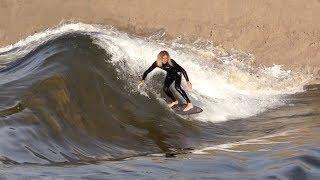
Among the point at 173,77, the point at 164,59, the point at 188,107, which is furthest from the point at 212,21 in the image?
the point at 188,107

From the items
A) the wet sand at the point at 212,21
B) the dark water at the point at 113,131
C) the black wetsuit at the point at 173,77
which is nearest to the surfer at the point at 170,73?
the black wetsuit at the point at 173,77

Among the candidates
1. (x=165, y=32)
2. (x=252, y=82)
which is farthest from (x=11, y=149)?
(x=165, y=32)

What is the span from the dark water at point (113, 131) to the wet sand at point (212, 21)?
2.52 meters

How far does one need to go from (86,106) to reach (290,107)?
483 centimetres

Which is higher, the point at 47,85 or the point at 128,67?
the point at 128,67

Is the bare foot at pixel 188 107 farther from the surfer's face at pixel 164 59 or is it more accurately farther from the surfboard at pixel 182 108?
the surfer's face at pixel 164 59

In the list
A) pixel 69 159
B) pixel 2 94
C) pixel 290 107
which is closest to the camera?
pixel 69 159

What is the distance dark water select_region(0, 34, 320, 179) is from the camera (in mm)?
6875

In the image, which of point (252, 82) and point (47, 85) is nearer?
point (47, 85)

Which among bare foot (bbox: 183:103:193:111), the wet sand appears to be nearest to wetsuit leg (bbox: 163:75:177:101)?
bare foot (bbox: 183:103:193:111)

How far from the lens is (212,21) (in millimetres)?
16797

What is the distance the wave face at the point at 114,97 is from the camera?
27.5ft

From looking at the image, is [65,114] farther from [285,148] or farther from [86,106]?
[285,148]

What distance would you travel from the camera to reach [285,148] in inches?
336
